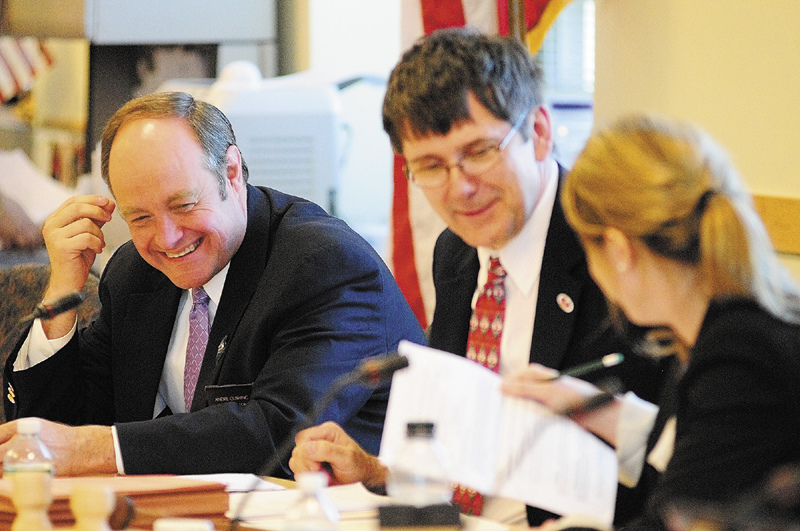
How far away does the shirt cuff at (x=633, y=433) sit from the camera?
1317 mm

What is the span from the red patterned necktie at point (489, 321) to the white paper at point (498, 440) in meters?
0.35

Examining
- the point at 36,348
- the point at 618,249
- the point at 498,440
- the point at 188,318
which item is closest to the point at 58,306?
the point at 36,348

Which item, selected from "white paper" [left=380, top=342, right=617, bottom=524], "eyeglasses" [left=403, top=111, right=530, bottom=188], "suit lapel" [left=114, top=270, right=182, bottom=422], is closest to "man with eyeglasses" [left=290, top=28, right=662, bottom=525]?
"eyeglasses" [left=403, top=111, right=530, bottom=188]

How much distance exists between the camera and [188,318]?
2.09 m

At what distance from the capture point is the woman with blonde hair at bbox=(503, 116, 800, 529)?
1042mm

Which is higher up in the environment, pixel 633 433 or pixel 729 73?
pixel 729 73

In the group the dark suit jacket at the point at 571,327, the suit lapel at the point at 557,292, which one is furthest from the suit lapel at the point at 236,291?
the suit lapel at the point at 557,292

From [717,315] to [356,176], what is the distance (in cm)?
→ 293

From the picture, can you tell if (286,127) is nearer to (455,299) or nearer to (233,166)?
(233,166)

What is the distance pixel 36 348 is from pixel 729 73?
1510 millimetres

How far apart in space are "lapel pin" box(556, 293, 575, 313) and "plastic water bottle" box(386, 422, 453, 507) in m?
0.39

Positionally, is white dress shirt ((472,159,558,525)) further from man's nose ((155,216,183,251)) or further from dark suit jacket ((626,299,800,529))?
man's nose ((155,216,183,251))

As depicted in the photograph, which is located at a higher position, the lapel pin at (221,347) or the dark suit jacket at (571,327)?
the dark suit jacket at (571,327)

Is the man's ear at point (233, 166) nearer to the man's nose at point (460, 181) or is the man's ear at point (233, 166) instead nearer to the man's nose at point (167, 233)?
the man's nose at point (167, 233)
